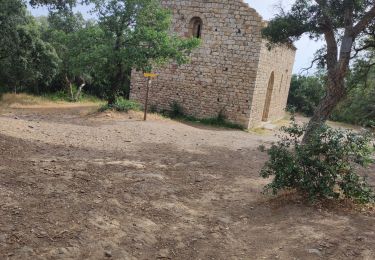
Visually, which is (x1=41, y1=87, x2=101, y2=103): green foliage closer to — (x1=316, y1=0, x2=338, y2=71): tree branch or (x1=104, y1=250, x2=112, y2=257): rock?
(x1=316, y1=0, x2=338, y2=71): tree branch

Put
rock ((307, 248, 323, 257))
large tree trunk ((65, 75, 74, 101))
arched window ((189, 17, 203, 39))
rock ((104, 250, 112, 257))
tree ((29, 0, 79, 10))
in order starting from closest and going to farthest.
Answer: rock ((104, 250, 112, 257)), rock ((307, 248, 323, 257)), tree ((29, 0, 79, 10)), arched window ((189, 17, 203, 39)), large tree trunk ((65, 75, 74, 101))

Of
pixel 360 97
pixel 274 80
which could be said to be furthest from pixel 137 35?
pixel 360 97

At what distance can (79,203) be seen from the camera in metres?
4.75

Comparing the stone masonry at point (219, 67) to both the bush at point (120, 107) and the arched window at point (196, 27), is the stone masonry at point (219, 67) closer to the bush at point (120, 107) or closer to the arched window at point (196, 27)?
the arched window at point (196, 27)

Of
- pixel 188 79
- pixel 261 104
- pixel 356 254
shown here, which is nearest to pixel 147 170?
pixel 356 254

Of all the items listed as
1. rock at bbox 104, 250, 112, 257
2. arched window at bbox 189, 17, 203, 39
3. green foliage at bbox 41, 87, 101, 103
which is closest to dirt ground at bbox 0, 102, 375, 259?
rock at bbox 104, 250, 112, 257

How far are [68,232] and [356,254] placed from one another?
3100mm

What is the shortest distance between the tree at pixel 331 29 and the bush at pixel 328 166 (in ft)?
11.7

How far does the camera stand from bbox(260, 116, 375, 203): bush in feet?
17.0

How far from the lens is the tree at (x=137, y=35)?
1238cm

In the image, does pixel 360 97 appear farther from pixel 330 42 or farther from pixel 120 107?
pixel 120 107

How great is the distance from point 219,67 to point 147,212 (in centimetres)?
1106

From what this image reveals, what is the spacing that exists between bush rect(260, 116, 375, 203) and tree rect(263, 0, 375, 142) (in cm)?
356

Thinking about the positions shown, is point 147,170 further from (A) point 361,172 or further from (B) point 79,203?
(A) point 361,172
